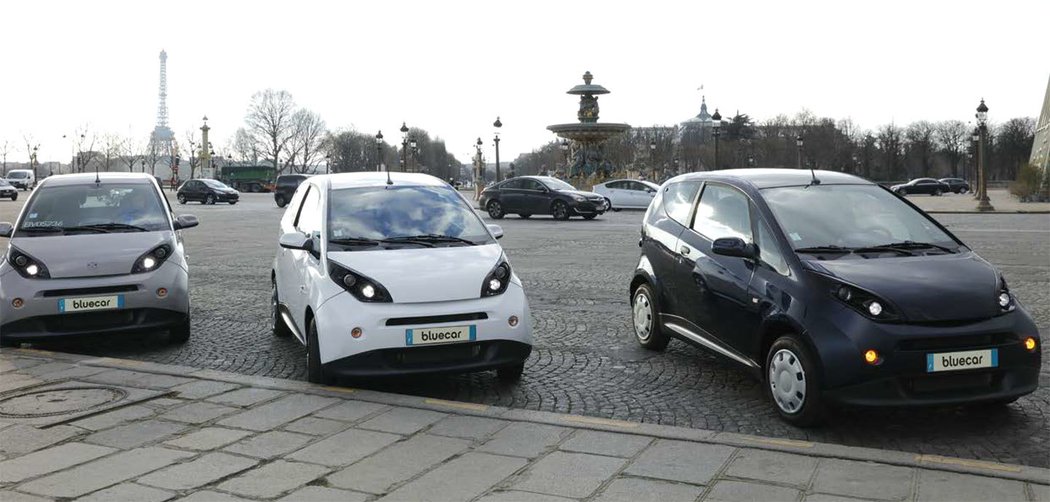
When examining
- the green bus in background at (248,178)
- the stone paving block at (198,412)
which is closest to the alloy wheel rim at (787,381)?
the stone paving block at (198,412)

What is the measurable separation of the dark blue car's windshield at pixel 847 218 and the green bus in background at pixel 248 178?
85.0 m

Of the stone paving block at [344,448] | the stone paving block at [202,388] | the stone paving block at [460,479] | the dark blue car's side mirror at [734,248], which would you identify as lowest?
the stone paving block at [460,479]

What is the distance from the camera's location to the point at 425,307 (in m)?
6.16

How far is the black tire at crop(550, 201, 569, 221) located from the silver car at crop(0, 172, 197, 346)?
20.5 meters

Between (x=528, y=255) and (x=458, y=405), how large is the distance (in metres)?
10.9

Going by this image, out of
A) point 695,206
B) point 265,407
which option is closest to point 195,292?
point 265,407

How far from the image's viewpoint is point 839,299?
5344 mm

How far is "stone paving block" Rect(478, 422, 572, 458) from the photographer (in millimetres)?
4902

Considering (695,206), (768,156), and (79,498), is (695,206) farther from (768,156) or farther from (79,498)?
(768,156)

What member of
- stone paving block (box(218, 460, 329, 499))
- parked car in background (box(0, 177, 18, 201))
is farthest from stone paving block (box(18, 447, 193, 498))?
parked car in background (box(0, 177, 18, 201))

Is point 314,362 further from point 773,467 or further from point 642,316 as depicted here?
point 773,467

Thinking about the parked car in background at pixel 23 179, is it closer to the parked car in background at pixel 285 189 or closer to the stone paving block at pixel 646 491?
the parked car in background at pixel 285 189

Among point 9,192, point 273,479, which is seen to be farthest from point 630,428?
point 9,192

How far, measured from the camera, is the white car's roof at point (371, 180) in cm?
744
